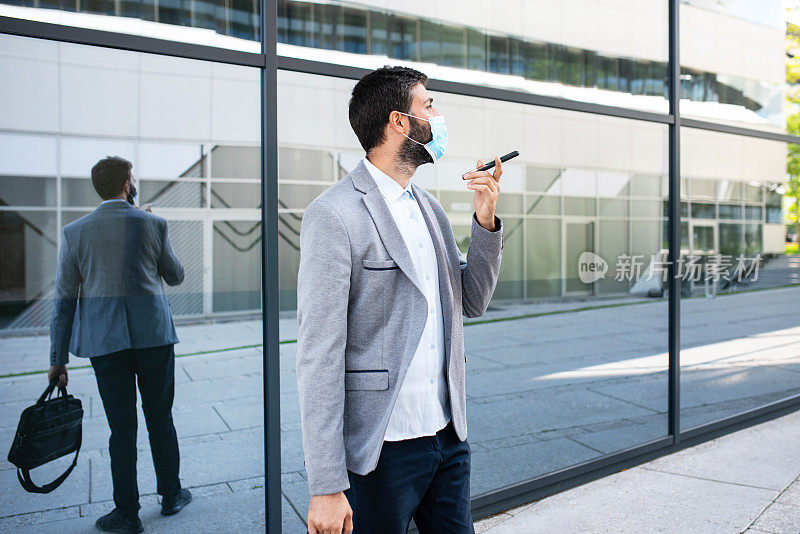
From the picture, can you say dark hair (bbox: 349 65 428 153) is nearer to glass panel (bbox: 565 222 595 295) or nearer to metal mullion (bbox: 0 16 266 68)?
metal mullion (bbox: 0 16 266 68)

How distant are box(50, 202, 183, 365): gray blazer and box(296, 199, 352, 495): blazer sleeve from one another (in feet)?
4.67

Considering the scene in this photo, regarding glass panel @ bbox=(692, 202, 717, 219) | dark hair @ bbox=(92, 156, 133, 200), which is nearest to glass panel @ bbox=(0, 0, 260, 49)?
dark hair @ bbox=(92, 156, 133, 200)

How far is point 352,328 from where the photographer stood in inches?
69.0

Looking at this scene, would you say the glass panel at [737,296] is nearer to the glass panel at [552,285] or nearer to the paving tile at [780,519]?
the glass panel at [552,285]

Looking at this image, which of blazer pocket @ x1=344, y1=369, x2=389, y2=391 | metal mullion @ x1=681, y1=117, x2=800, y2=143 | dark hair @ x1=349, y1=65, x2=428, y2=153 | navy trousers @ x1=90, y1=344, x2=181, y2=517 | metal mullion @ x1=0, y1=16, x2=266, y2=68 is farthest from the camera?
metal mullion @ x1=681, y1=117, x2=800, y2=143

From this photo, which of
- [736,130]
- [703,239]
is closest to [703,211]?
[703,239]

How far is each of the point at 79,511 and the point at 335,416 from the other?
177 centimetres

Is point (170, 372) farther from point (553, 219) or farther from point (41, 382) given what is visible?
point (553, 219)

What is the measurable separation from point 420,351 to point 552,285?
3.13 metres

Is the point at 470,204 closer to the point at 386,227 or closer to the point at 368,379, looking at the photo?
the point at 386,227

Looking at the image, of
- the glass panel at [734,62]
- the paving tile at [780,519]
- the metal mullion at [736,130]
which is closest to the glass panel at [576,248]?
the metal mullion at [736,130]

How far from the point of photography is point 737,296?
6.09 m

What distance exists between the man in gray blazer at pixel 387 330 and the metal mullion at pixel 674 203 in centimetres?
335

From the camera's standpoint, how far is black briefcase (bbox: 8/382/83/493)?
8.58 feet
